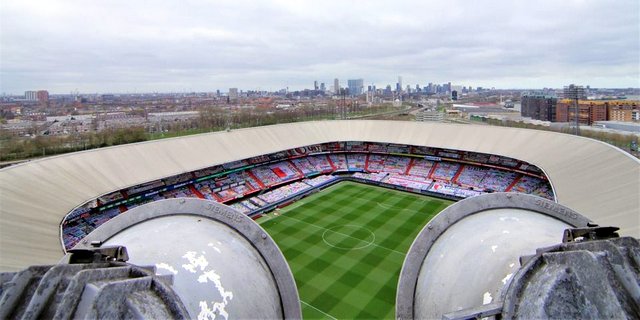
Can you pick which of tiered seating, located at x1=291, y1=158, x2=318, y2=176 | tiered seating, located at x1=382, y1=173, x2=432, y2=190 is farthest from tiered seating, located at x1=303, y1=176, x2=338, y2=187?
tiered seating, located at x1=382, y1=173, x2=432, y2=190

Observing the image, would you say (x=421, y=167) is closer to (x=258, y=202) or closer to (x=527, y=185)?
(x=527, y=185)

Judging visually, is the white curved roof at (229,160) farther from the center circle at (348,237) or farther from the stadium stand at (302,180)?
the center circle at (348,237)

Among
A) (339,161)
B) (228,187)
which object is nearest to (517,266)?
(228,187)

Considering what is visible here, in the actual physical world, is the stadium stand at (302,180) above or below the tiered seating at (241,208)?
above

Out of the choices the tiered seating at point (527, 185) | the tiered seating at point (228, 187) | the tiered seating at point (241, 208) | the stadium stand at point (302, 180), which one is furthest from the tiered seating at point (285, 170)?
the tiered seating at point (527, 185)

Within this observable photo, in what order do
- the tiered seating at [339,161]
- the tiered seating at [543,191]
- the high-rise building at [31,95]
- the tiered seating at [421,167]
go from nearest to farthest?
1. the tiered seating at [543,191]
2. the tiered seating at [421,167]
3. the tiered seating at [339,161]
4. the high-rise building at [31,95]

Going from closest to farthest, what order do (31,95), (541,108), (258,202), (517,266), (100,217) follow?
(517,266), (100,217), (258,202), (541,108), (31,95)

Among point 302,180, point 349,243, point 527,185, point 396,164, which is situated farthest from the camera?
point 396,164
